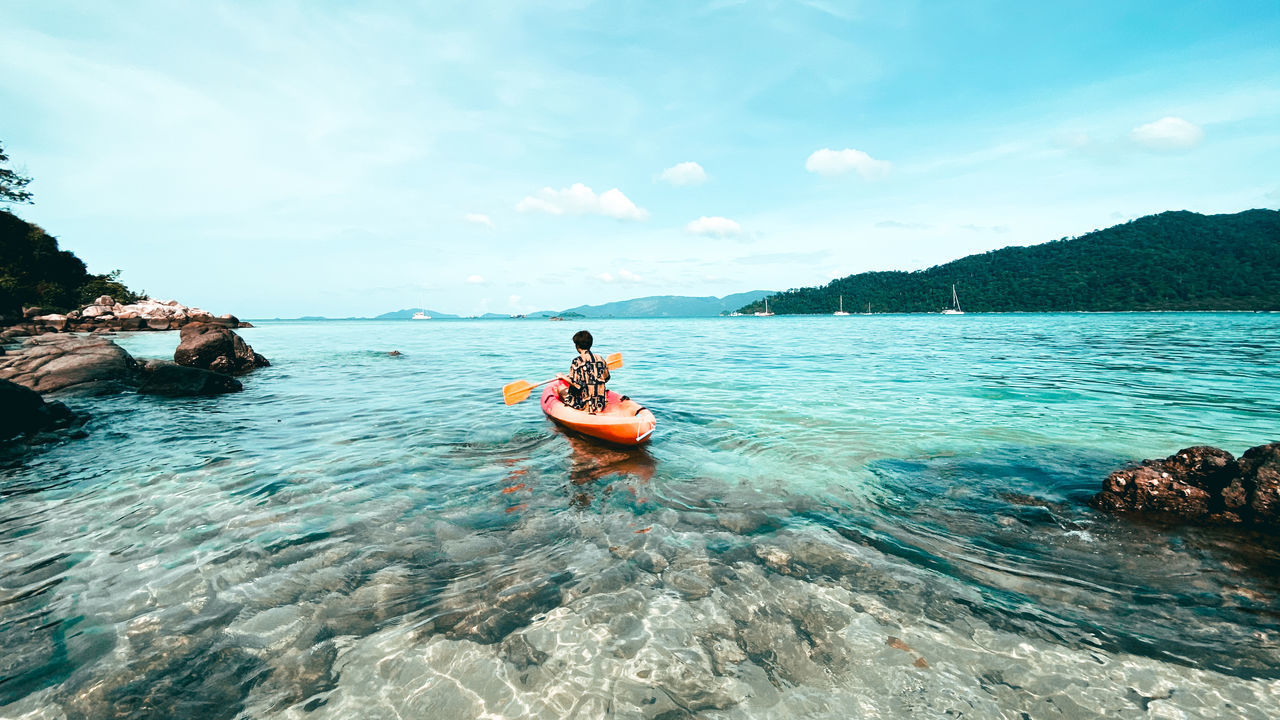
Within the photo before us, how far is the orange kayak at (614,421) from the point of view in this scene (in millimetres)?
9109

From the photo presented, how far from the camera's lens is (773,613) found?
423 centimetres

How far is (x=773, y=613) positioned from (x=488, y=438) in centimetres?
755

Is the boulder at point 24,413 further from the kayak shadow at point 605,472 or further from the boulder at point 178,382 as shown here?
the kayak shadow at point 605,472

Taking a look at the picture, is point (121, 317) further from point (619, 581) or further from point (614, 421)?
point (619, 581)

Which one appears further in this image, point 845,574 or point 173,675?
point 845,574

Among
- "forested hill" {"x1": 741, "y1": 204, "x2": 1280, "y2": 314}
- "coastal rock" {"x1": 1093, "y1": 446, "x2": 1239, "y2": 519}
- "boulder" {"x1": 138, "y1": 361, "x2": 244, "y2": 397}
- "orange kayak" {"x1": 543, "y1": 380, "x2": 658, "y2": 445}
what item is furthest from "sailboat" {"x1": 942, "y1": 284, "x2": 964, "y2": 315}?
"boulder" {"x1": 138, "y1": 361, "x2": 244, "y2": 397}

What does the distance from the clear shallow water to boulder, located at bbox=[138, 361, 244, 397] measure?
4.87 meters

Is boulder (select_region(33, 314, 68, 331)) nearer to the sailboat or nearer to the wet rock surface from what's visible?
the wet rock surface

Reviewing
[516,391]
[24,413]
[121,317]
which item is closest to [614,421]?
[516,391]

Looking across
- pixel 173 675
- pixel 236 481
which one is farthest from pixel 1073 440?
pixel 236 481

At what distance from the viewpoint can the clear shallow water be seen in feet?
11.0

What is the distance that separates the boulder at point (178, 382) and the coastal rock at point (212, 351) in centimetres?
441

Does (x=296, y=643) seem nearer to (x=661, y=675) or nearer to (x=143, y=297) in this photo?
(x=661, y=675)

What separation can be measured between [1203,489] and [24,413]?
2046 cm
